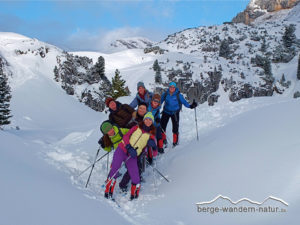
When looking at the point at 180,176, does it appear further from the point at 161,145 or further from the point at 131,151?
the point at 161,145

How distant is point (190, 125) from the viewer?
41.3ft

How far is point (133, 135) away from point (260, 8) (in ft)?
469

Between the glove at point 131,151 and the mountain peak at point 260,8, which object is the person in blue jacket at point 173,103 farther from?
the mountain peak at point 260,8

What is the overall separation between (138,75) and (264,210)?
4555 centimetres

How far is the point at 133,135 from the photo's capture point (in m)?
6.07

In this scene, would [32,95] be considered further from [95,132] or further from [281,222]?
[281,222]

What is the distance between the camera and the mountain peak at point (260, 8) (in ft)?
373

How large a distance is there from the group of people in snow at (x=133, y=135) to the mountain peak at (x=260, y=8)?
134 m

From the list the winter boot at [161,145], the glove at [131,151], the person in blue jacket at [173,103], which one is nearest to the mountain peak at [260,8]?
the person in blue jacket at [173,103]

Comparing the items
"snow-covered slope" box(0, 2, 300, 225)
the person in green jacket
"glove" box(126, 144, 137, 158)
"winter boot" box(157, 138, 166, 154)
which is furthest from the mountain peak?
"glove" box(126, 144, 137, 158)

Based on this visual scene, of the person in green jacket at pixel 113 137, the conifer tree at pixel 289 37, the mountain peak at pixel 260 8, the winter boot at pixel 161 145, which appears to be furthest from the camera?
the mountain peak at pixel 260 8

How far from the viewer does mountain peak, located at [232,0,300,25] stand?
4473 inches

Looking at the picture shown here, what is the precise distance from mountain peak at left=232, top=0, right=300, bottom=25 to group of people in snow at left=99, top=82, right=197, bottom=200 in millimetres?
133904

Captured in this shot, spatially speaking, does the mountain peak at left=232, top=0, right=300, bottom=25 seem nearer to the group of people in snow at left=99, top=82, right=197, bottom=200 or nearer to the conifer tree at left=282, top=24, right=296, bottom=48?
the conifer tree at left=282, top=24, right=296, bottom=48
